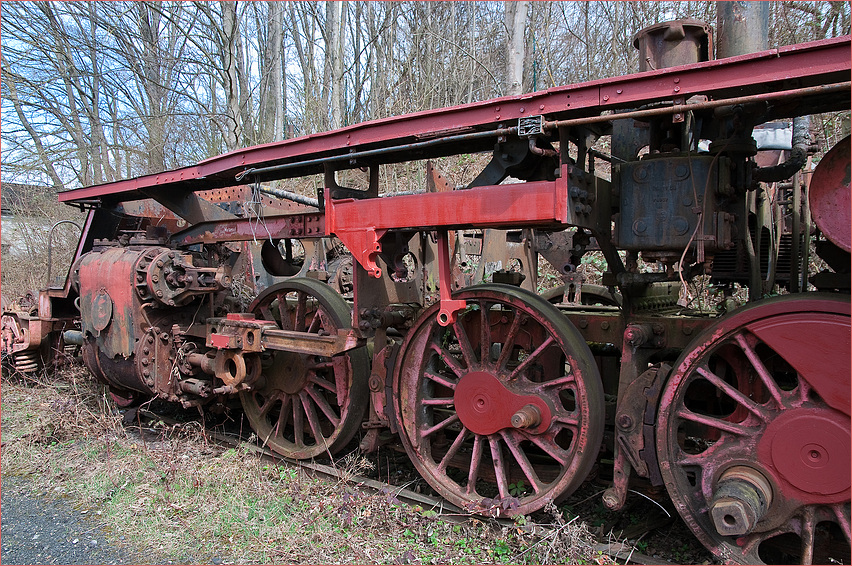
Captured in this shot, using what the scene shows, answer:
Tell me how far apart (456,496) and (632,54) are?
48.2ft

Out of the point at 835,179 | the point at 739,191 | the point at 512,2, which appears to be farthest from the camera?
the point at 512,2

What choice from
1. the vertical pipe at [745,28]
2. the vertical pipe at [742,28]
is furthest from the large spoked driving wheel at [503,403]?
the vertical pipe at [745,28]

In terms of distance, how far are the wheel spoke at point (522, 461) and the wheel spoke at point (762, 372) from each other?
1521mm

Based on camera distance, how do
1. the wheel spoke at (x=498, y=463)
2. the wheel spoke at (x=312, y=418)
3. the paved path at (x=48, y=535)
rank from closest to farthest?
1. the paved path at (x=48, y=535)
2. the wheel spoke at (x=498, y=463)
3. the wheel spoke at (x=312, y=418)

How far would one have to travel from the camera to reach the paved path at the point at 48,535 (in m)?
3.85

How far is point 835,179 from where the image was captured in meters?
2.84

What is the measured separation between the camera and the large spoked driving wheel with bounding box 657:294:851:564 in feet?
9.54

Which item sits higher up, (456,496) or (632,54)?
(632,54)

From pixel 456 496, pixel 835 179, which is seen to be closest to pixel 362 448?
pixel 456 496

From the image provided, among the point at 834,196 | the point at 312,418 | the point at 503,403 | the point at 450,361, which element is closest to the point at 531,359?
the point at 503,403

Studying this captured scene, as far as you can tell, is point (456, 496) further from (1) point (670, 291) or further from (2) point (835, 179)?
(2) point (835, 179)

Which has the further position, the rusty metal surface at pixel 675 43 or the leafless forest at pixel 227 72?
the leafless forest at pixel 227 72

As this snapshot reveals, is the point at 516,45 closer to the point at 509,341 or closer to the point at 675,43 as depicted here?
the point at 675,43

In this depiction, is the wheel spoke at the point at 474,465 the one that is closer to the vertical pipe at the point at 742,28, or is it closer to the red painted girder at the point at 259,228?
the red painted girder at the point at 259,228
